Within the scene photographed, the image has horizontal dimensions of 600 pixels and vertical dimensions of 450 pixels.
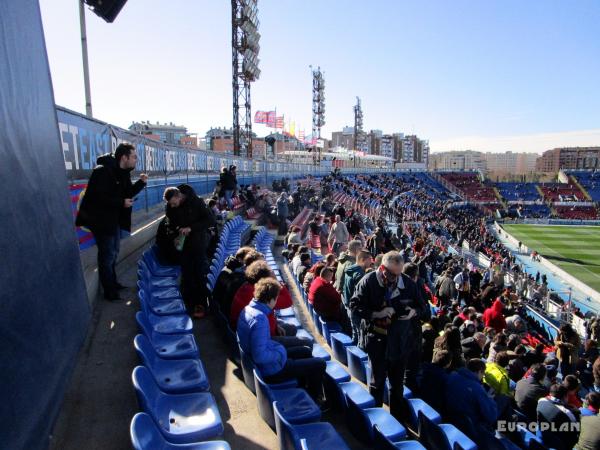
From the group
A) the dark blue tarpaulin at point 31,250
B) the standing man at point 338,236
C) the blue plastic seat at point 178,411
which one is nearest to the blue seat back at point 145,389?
the blue plastic seat at point 178,411

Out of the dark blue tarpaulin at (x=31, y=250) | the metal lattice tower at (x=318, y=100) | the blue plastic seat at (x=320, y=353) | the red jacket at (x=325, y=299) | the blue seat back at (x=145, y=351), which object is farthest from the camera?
the metal lattice tower at (x=318, y=100)

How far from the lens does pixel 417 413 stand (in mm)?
3467

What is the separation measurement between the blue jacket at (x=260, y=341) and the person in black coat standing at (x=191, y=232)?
168 cm

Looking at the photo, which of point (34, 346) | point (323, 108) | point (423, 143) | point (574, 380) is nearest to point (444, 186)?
point (323, 108)

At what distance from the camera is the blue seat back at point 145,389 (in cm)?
229

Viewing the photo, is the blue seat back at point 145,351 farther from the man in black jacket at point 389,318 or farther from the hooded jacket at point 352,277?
the hooded jacket at point 352,277

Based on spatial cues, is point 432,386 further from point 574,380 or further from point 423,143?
point 423,143

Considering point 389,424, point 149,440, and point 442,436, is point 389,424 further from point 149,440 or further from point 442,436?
point 149,440

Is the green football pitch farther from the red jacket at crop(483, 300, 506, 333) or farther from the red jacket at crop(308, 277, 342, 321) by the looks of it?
the red jacket at crop(308, 277, 342, 321)

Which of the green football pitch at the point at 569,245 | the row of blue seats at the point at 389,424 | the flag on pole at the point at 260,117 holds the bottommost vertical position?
the green football pitch at the point at 569,245

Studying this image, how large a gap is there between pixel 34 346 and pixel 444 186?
63.6 metres

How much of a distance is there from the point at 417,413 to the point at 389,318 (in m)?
0.79

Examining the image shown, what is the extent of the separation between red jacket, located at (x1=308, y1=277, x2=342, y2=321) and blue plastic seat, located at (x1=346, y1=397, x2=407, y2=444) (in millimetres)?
1967

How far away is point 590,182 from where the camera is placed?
6200cm
